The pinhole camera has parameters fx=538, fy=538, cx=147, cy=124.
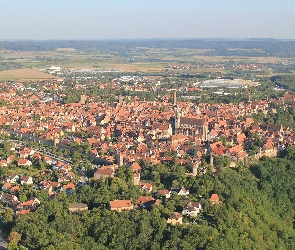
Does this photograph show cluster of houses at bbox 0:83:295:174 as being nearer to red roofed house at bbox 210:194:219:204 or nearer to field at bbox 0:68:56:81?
red roofed house at bbox 210:194:219:204

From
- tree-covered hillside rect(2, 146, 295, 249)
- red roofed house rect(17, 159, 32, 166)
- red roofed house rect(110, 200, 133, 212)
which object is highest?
red roofed house rect(17, 159, 32, 166)

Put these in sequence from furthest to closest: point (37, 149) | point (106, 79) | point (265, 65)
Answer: point (265, 65) → point (106, 79) → point (37, 149)

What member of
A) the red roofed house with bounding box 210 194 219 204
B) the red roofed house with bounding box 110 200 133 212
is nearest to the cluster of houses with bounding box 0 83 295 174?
the red roofed house with bounding box 110 200 133 212

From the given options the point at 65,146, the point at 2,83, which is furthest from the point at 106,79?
the point at 65,146

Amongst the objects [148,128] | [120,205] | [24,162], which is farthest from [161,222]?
[148,128]

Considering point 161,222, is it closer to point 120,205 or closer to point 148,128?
point 120,205

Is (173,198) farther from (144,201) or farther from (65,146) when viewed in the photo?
(65,146)
